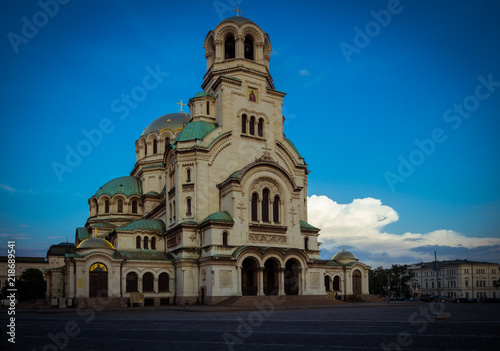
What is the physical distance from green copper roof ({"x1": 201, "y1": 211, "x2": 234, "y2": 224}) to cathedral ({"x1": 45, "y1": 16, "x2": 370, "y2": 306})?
147 mm

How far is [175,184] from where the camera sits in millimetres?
49625

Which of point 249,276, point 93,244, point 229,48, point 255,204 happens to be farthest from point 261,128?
point 93,244

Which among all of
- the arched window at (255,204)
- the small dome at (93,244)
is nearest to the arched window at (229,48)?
the arched window at (255,204)

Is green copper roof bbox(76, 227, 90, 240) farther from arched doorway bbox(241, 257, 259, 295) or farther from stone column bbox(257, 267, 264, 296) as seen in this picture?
stone column bbox(257, 267, 264, 296)

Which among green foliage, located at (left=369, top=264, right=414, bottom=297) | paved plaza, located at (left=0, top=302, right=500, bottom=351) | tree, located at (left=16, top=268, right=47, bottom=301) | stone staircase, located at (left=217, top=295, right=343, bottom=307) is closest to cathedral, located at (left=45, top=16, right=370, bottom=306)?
stone staircase, located at (left=217, top=295, right=343, bottom=307)

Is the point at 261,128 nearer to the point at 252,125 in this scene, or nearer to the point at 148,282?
the point at 252,125

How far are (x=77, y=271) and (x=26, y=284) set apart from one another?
119 feet

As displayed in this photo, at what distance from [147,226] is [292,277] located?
1693cm

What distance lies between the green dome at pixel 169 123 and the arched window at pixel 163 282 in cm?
2528

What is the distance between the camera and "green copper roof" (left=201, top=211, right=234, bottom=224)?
4506cm

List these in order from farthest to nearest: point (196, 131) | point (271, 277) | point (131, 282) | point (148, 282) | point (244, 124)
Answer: point (244, 124) → point (196, 131) → point (271, 277) → point (148, 282) → point (131, 282)

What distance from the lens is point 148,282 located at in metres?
47.3

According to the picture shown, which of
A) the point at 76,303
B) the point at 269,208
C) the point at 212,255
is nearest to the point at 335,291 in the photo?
the point at 269,208

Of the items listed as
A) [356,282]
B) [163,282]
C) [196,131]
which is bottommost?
[356,282]
